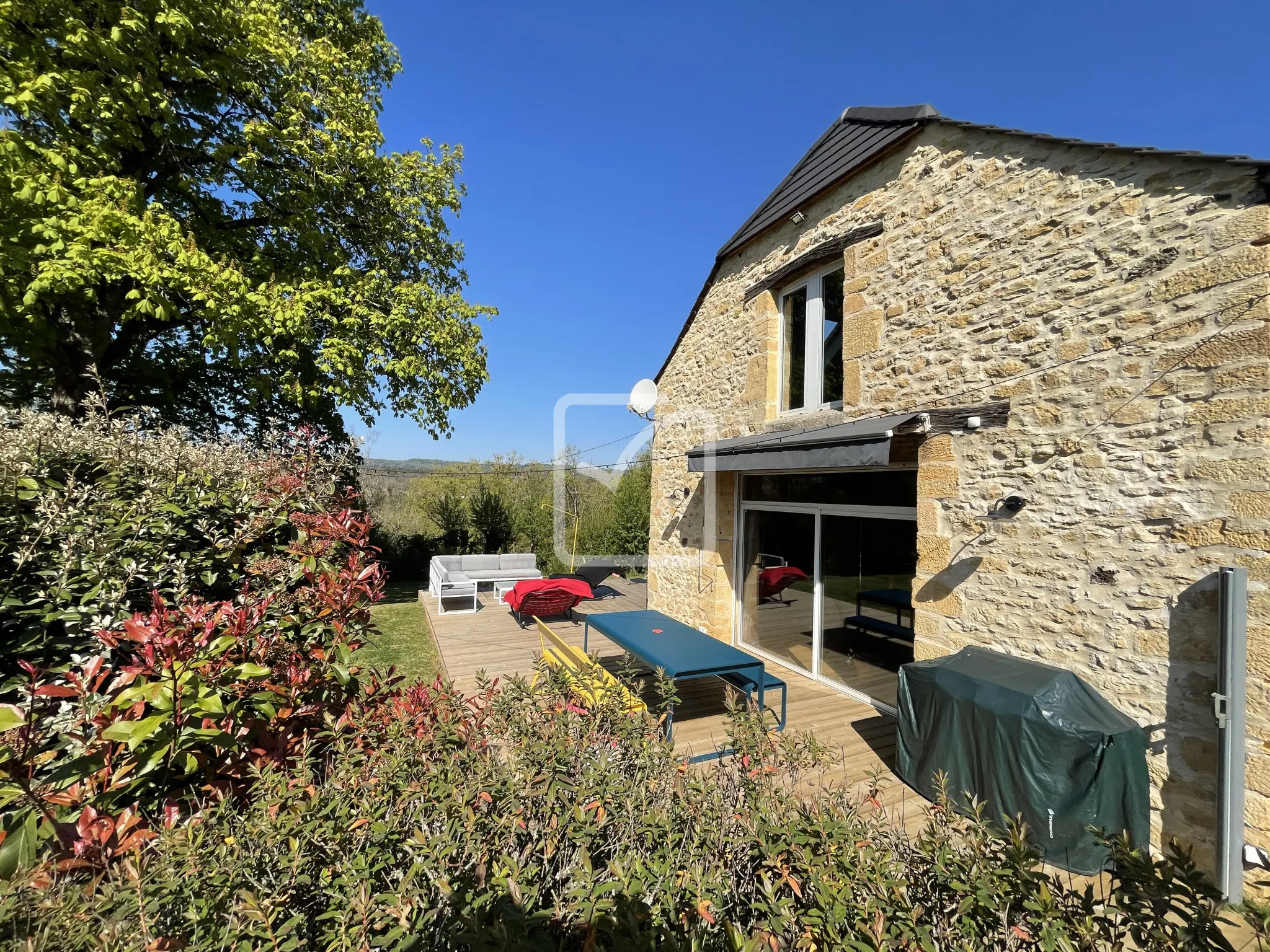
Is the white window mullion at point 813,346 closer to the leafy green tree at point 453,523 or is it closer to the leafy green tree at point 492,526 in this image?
the leafy green tree at point 492,526

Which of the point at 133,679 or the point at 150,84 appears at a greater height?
the point at 150,84

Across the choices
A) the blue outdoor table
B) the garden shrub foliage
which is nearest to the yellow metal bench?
the garden shrub foliage

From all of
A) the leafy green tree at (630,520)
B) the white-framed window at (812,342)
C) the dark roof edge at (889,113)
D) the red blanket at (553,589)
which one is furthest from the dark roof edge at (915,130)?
the leafy green tree at (630,520)

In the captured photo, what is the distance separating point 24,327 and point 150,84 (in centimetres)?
498

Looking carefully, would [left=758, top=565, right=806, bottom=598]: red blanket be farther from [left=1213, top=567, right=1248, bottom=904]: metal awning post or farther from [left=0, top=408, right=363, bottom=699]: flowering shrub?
[left=0, top=408, right=363, bottom=699]: flowering shrub

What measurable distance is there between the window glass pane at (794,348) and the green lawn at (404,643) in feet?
19.9

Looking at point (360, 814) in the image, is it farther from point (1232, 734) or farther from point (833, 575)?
point (833, 575)

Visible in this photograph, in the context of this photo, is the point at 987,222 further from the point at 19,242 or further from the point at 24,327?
the point at 24,327

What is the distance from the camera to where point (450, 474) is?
21.1 metres

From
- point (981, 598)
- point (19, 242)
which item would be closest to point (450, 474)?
point (19, 242)

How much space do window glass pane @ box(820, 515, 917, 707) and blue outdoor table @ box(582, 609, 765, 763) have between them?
66.7 inches

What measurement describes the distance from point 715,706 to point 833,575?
7.72 ft

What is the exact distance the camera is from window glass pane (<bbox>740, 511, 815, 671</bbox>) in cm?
735

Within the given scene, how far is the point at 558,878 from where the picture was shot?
5.27 feet
